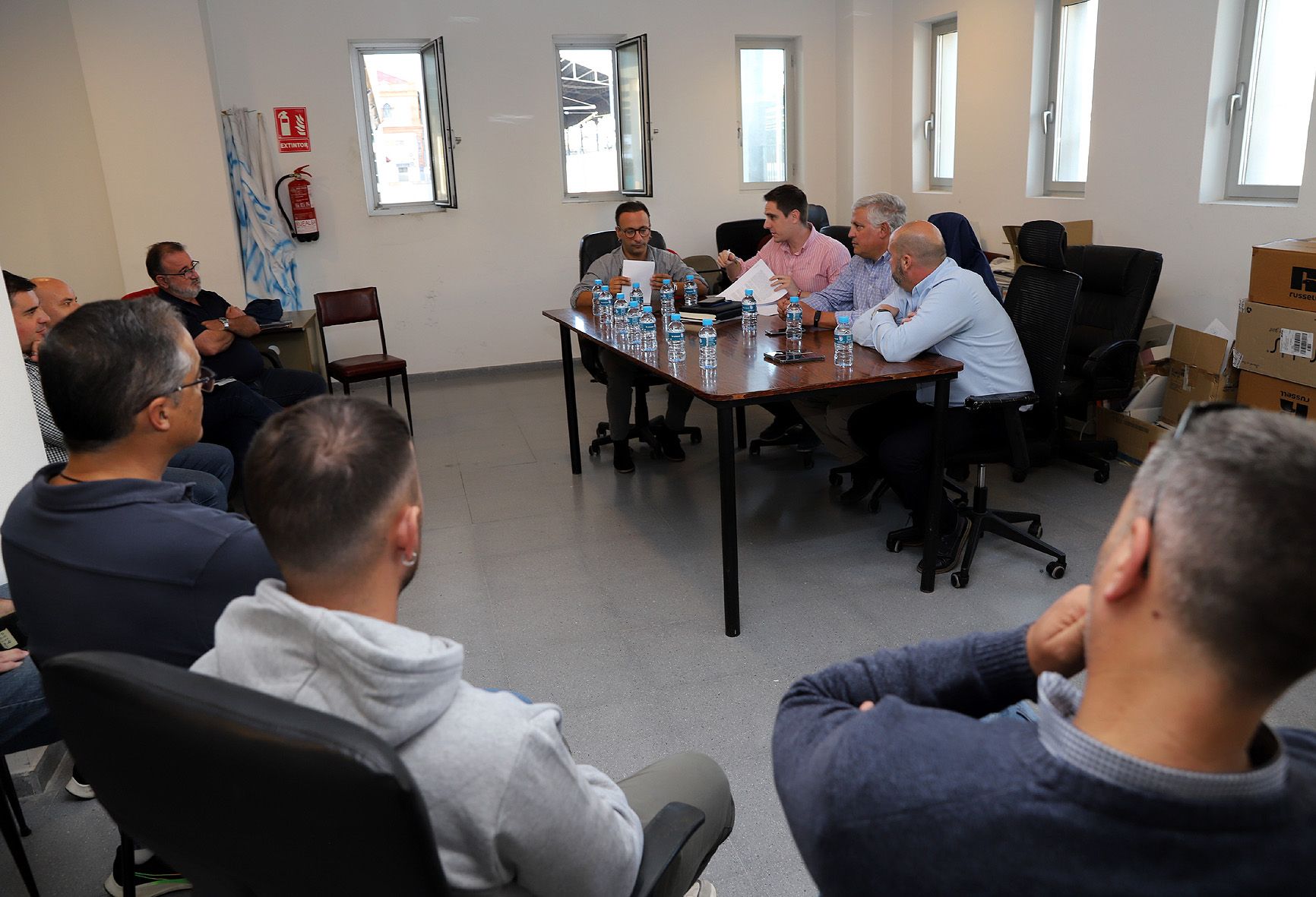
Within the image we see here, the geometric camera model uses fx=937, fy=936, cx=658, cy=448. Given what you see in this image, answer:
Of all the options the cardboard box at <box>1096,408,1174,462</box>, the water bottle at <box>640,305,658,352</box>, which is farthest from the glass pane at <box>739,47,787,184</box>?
the cardboard box at <box>1096,408,1174,462</box>

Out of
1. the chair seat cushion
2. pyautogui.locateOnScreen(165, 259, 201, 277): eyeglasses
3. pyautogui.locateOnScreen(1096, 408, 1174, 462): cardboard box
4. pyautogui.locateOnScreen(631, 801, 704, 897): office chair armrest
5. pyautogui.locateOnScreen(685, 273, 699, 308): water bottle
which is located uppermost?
pyautogui.locateOnScreen(165, 259, 201, 277): eyeglasses

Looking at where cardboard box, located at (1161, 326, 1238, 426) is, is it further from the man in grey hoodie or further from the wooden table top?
the man in grey hoodie

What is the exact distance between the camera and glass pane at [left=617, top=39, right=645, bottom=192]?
656 cm

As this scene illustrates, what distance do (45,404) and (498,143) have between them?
4653 millimetres

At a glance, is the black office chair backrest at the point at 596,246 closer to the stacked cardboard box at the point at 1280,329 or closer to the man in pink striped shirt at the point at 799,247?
Answer: the man in pink striped shirt at the point at 799,247

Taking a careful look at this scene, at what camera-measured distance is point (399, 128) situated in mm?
6820

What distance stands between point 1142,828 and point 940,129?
6.81 metres

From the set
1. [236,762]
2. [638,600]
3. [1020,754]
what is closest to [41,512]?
[236,762]

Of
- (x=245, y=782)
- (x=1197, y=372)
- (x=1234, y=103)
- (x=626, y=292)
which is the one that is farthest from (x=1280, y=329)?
(x=245, y=782)

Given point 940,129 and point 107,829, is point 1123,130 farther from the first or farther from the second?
point 107,829

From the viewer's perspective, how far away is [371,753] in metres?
0.81

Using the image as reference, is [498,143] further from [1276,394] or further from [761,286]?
[1276,394]

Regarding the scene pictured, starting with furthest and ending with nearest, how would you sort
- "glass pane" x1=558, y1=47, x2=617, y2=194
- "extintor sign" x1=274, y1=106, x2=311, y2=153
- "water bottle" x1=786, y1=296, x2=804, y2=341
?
"glass pane" x1=558, y1=47, x2=617, y2=194
"extintor sign" x1=274, y1=106, x2=311, y2=153
"water bottle" x1=786, y1=296, x2=804, y2=341

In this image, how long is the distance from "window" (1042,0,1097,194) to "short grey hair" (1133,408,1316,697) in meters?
5.22
